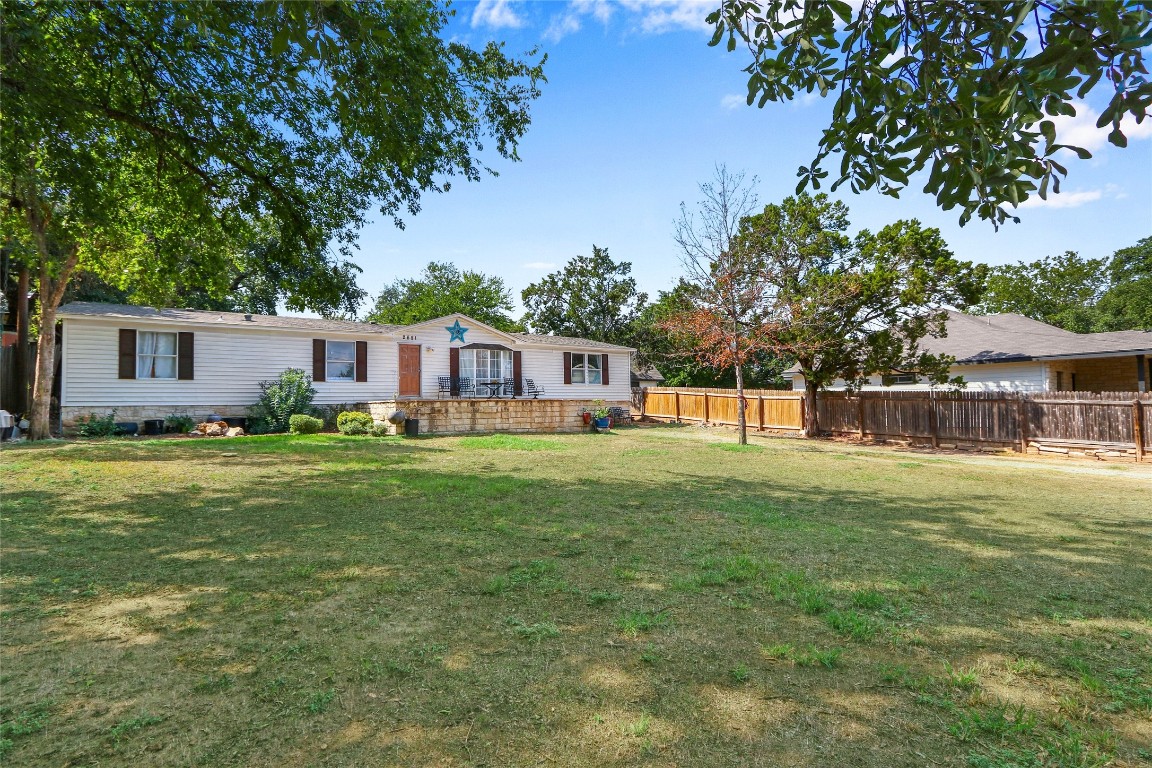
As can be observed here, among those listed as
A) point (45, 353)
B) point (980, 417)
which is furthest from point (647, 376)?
point (45, 353)

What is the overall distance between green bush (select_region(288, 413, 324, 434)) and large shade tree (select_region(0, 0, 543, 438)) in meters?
5.82

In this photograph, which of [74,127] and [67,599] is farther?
[74,127]

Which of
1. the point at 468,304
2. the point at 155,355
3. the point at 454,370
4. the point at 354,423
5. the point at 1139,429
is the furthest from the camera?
the point at 468,304

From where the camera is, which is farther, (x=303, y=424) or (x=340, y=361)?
(x=340, y=361)

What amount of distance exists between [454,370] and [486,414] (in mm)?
3764

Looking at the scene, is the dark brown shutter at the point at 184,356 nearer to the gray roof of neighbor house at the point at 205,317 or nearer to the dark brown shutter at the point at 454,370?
the gray roof of neighbor house at the point at 205,317

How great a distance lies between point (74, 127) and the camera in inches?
238

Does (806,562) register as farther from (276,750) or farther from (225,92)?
(225,92)

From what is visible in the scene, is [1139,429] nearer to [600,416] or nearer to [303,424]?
[600,416]

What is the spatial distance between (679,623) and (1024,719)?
5.15ft

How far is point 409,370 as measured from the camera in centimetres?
1961

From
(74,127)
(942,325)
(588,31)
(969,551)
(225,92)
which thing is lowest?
(969,551)

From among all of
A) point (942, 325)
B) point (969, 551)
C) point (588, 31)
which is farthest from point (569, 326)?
point (969, 551)

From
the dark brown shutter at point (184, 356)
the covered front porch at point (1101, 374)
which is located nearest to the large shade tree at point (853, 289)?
the covered front porch at point (1101, 374)
